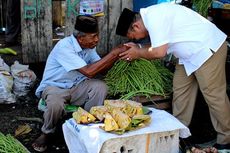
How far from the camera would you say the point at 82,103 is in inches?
195

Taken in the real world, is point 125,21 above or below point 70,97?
above

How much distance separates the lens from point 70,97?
16.1ft

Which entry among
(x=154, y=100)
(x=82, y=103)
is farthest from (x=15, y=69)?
(x=154, y=100)

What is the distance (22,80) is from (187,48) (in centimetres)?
251

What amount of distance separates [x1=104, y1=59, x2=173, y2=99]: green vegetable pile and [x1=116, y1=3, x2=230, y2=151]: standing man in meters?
0.27

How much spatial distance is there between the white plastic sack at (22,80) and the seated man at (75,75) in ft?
3.27

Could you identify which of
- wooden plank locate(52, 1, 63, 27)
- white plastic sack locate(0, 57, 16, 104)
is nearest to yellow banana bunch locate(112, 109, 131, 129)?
white plastic sack locate(0, 57, 16, 104)

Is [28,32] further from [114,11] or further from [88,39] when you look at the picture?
[88,39]

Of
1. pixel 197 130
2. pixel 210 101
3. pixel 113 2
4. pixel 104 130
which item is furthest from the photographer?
pixel 113 2

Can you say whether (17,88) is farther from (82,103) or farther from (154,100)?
(154,100)

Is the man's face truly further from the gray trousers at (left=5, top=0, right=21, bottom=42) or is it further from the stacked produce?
the gray trousers at (left=5, top=0, right=21, bottom=42)

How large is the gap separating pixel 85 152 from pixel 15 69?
2.42m

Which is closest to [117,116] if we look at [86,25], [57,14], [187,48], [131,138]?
[131,138]

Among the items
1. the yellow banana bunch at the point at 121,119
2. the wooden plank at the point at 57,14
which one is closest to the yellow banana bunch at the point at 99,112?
the yellow banana bunch at the point at 121,119
